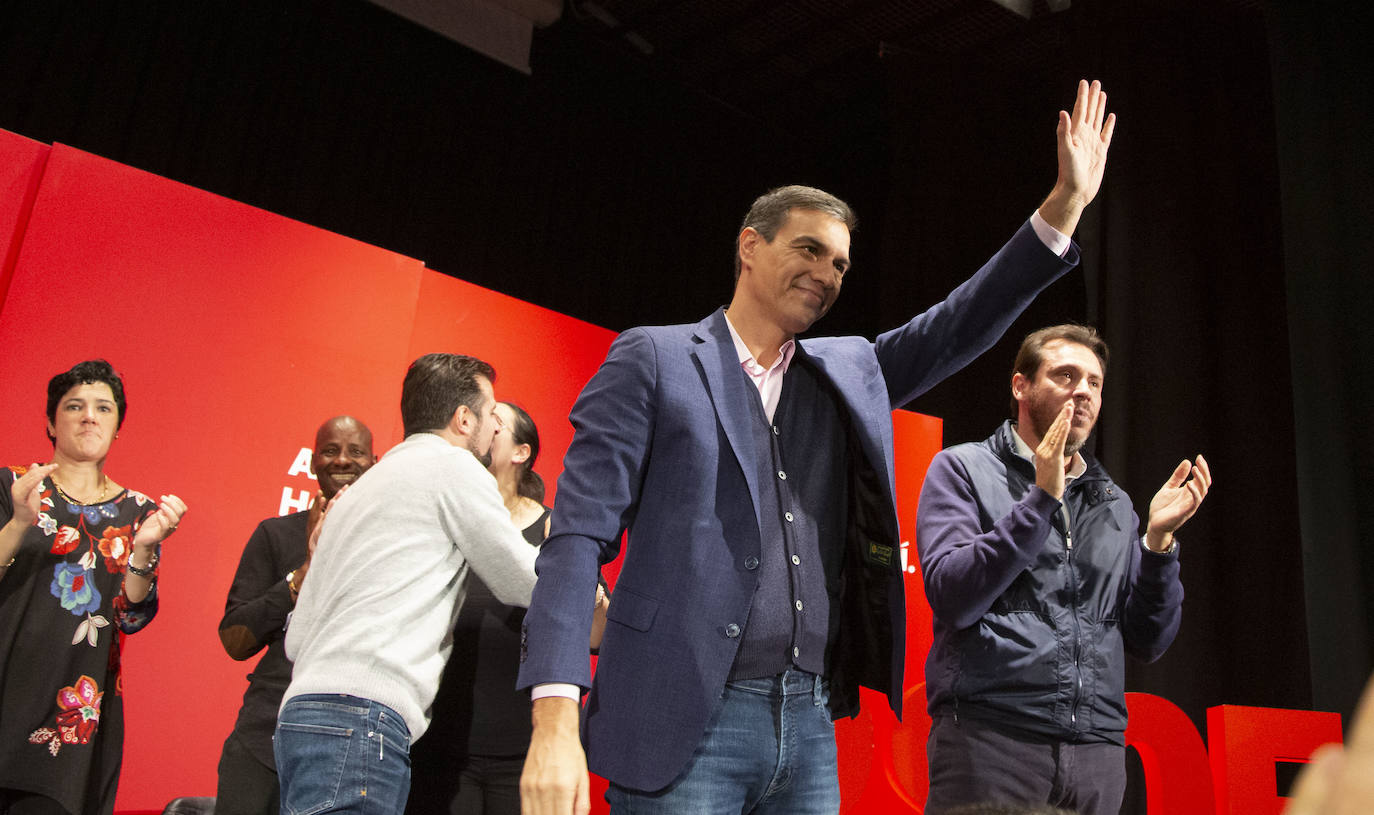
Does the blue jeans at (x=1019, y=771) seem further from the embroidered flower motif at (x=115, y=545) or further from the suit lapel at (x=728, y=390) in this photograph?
the embroidered flower motif at (x=115, y=545)

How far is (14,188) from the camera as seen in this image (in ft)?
12.4

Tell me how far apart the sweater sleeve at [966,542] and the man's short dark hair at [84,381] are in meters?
2.54

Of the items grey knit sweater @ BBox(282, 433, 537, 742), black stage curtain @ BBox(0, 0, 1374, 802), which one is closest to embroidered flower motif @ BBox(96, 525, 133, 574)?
grey knit sweater @ BBox(282, 433, 537, 742)

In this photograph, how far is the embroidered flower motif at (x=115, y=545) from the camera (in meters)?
3.19

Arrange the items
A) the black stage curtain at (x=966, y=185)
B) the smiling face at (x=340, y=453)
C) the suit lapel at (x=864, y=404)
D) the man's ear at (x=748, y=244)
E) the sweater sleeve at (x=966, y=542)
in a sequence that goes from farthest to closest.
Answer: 1. the black stage curtain at (x=966, y=185)
2. the smiling face at (x=340, y=453)
3. the sweater sleeve at (x=966, y=542)
4. the man's ear at (x=748, y=244)
5. the suit lapel at (x=864, y=404)

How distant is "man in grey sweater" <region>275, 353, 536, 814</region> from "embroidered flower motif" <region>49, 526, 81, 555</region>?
120 centimetres

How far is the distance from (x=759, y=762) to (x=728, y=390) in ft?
1.88

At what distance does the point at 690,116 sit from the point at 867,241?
5.58 feet

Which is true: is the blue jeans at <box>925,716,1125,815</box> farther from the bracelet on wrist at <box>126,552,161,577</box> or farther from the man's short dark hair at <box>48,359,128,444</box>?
the man's short dark hair at <box>48,359,128,444</box>

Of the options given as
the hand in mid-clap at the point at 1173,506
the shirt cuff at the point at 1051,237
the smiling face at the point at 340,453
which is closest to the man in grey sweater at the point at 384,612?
the shirt cuff at the point at 1051,237

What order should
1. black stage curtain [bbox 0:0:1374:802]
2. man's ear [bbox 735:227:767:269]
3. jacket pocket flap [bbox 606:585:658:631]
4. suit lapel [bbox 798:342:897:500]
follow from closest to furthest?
jacket pocket flap [bbox 606:585:658:631], suit lapel [bbox 798:342:897:500], man's ear [bbox 735:227:767:269], black stage curtain [bbox 0:0:1374:802]

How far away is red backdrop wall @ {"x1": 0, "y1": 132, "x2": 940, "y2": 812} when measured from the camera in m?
3.75

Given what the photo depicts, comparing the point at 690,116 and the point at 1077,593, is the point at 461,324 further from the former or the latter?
the point at 690,116

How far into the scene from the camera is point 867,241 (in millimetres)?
8570
